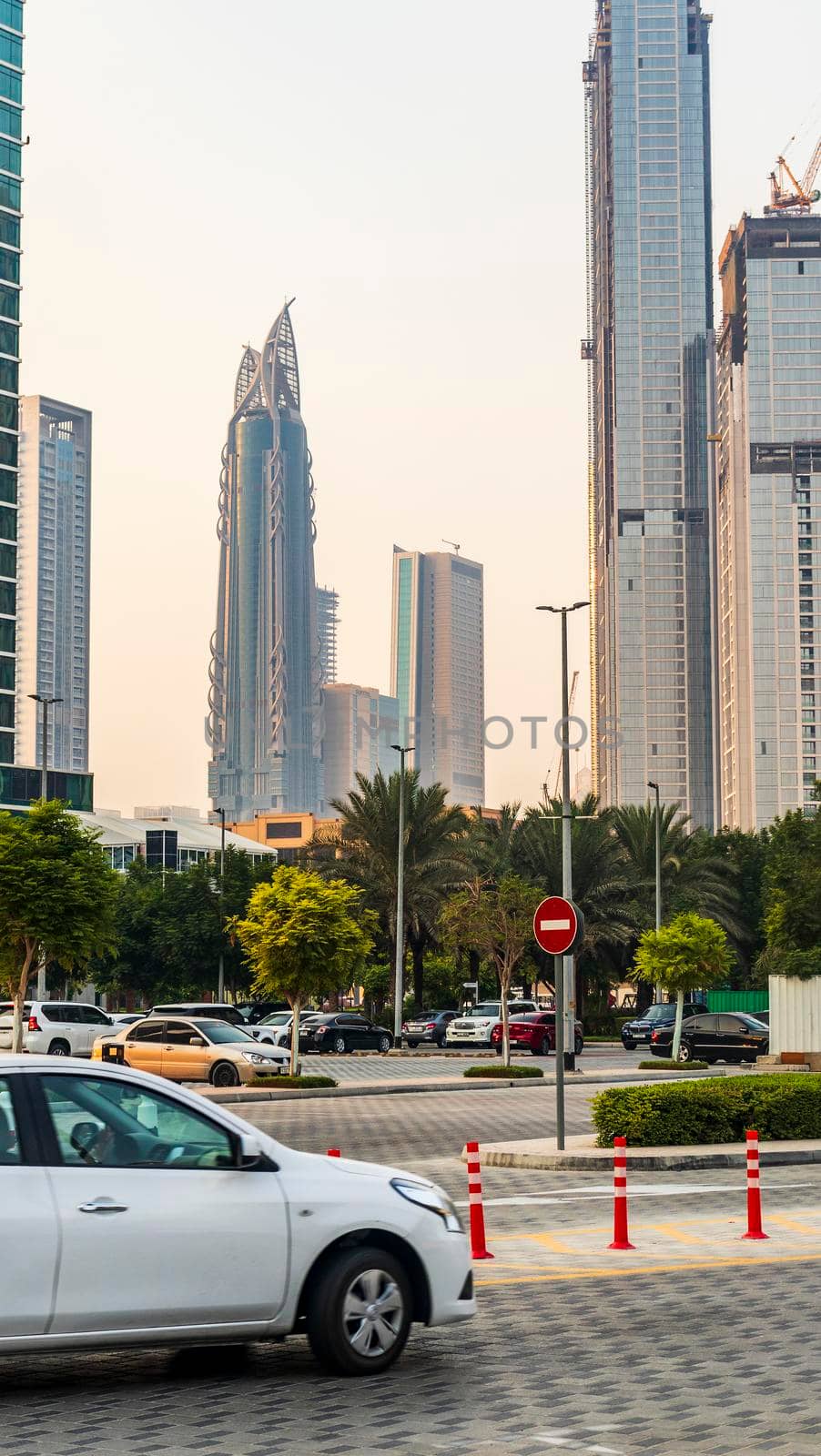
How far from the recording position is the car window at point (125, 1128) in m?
7.39

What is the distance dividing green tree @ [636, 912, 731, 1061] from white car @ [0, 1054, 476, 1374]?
35.8m

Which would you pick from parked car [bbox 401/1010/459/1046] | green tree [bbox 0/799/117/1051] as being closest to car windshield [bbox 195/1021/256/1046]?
green tree [bbox 0/799/117/1051]

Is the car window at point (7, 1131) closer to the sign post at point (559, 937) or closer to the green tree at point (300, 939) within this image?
the sign post at point (559, 937)

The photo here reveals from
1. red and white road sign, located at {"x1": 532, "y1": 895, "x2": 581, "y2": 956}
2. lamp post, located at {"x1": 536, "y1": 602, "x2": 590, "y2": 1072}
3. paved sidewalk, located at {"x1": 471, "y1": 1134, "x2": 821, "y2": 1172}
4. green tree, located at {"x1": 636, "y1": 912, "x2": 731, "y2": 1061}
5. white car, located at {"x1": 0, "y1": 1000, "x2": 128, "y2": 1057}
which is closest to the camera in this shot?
paved sidewalk, located at {"x1": 471, "y1": 1134, "x2": 821, "y2": 1172}

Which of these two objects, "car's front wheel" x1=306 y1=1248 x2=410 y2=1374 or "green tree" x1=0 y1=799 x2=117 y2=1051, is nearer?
"car's front wheel" x1=306 y1=1248 x2=410 y2=1374

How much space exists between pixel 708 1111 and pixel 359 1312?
40.0 feet

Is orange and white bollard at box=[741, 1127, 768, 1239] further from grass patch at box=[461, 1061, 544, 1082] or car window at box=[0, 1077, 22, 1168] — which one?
grass patch at box=[461, 1061, 544, 1082]

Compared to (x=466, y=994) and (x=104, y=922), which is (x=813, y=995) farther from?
(x=466, y=994)

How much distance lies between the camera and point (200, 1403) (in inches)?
286

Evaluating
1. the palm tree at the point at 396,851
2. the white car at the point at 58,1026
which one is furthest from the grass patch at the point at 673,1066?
the palm tree at the point at 396,851

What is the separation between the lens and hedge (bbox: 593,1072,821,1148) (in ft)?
62.0

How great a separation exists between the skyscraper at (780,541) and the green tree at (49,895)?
162 metres

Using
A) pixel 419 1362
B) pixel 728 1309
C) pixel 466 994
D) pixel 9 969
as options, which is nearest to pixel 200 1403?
pixel 419 1362

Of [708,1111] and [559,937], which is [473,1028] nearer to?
[708,1111]
